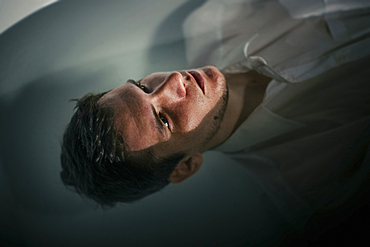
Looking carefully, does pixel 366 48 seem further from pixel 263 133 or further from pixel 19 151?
pixel 19 151

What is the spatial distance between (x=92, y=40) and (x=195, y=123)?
1.51 ft

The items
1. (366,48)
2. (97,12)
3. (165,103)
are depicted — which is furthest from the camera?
(97,12)

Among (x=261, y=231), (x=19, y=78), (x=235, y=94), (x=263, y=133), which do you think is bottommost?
(x=261, y=231)

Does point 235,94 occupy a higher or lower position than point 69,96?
lower

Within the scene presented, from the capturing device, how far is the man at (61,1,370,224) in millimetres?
456

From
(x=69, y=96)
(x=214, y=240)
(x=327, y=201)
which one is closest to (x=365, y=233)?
(x=327, y=201)

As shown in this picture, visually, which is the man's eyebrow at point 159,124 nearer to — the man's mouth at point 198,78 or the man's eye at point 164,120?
the man's eye at point 164,120

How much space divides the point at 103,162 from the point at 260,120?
367 millimetres

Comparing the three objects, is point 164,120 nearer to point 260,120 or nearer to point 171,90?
point 171,90

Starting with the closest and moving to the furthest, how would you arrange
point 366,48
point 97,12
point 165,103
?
point 165,103 → point 366,48 → point 97,12

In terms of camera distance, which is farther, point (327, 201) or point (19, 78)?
point (19, 78)

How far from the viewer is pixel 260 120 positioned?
0.57 m

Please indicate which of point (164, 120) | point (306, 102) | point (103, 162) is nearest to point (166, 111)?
point (164, 120)

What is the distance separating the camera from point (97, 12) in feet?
2.29
